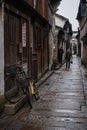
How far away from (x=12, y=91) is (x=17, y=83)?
0.59 m

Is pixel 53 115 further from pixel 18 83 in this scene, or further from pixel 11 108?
pixel 18 83

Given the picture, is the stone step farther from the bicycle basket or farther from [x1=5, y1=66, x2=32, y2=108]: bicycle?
the bicycle basket

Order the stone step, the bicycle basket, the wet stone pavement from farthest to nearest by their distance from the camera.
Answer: the bicycle basket
the stone step
the wet stone pavement

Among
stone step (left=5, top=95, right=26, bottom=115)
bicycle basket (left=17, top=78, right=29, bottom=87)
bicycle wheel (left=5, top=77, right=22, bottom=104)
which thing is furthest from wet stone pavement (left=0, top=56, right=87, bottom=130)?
bicycle basket (left=17, top=78, right=29, bottom=87)

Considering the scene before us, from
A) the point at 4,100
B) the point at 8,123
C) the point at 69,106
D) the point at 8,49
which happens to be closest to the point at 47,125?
the point at 8,123

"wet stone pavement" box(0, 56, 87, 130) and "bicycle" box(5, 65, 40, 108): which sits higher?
"bicycle" box(5, 65, 40, 108)

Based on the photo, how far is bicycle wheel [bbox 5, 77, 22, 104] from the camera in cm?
1115

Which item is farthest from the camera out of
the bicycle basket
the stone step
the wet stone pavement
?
the bicycle basket

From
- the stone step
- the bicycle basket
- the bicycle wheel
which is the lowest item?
the stone step

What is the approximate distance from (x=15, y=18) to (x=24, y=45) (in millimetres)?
2066

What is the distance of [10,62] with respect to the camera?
12.1 meters

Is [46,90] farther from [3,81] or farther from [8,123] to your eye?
[8,123]

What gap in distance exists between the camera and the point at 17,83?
11555 millimetres

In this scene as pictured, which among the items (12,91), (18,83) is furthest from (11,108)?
(12,91)
